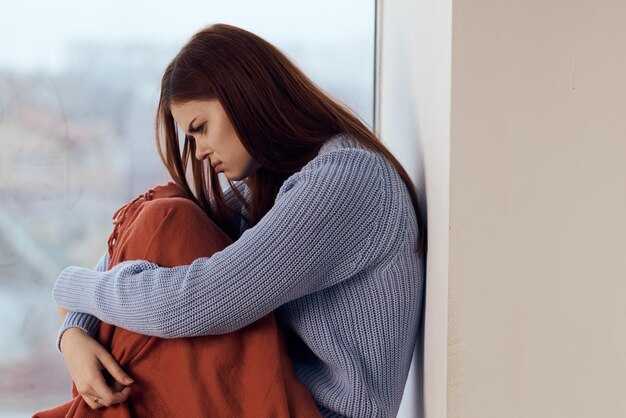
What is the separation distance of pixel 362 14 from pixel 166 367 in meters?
1.02

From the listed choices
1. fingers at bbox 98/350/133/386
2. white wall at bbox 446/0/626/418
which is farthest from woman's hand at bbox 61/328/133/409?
white wall at bbox 446/0/626/418

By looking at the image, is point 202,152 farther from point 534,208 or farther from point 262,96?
point 534,208

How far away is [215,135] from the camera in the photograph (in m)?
1.23

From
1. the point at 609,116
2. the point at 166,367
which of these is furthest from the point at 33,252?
the point at 609,116

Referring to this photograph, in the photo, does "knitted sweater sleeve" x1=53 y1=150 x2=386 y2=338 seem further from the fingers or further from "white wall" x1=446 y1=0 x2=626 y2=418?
"white wall" x1=446 y1=0 x2=626 y2=418

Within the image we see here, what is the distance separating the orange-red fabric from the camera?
41.7 inches

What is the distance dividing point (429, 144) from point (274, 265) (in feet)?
0.80

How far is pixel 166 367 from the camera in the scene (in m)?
1.07

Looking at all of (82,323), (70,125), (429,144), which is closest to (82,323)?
(82,323)

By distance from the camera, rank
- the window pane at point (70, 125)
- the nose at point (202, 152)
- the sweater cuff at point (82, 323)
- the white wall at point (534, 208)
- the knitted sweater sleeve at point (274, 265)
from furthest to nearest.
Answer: the window pane at point (70, 125) → the nose at point (202, 152) → the sweater cuff at point (82, 323) → the knitted sweater sleeve at point (274, 265) → the white wall at point (534, 208)

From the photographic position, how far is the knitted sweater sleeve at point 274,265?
3.38 feet

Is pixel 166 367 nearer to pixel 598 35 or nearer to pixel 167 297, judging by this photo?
pixel 167 297

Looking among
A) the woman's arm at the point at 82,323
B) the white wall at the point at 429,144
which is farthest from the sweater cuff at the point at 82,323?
the white wall at the point at 429,144

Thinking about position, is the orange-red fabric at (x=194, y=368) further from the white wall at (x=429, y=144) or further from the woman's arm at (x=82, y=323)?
the white wall at (x=429, y=144)
